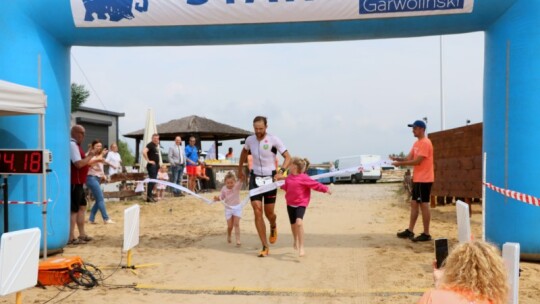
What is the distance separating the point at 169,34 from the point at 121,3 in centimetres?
74

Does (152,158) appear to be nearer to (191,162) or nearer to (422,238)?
(191,162)

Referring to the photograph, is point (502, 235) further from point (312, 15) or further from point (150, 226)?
point (150, 226)


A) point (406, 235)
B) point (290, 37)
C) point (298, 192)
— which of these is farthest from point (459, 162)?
point (290, 37)

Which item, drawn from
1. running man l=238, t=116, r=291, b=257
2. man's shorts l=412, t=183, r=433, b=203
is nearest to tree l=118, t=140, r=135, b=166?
running man l=238, t=116, r=291, b=257

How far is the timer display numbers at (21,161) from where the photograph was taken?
19.1ft

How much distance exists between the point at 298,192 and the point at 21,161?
344cm

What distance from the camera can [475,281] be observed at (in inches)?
83.3

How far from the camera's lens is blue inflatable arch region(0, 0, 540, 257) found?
591 centimetres

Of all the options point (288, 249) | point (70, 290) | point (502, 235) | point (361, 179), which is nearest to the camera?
point (70, 290)

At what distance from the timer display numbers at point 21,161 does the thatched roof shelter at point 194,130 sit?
14.5 meters

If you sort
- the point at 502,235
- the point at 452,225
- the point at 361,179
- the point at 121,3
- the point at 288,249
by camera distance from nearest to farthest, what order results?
1. the point at 502,235
2. the point at 121,3
3. the point at 288,249
4. the point at 452,225
5. the point at 361,179

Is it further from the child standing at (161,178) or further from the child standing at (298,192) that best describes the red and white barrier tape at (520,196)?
the child standing at (161,178)

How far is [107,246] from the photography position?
292 inches

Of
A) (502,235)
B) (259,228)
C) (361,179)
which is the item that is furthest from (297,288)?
(361,179)
